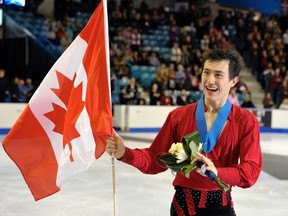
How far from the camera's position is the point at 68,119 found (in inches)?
115

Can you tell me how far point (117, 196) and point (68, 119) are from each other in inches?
120

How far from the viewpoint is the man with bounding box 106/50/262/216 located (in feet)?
7.87

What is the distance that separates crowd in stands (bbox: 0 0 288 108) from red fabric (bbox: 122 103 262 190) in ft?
37.3

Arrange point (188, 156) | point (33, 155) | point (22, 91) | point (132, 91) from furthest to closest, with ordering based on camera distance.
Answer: point (132, 91)
point (22, 91)
point (33, 155)
point (188, 156)

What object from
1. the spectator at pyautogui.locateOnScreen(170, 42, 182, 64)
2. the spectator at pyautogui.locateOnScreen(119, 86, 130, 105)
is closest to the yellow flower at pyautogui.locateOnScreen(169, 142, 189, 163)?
the spectator at pyautogui.locateOnScreen(119, 86, 130, 105)

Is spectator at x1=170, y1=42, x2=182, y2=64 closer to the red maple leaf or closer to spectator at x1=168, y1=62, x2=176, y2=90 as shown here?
spectator at x1=168, y1=62, x2=176, y2=90

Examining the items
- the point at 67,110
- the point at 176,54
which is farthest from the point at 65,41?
the point at 67,110

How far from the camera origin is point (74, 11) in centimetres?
1902

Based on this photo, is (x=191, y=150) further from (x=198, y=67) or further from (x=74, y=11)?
(x=74, y=11)

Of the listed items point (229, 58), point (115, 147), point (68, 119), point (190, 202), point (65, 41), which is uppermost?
point (65, 41)

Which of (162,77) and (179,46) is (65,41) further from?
(179,46)

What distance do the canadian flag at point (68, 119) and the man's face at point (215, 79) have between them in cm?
68

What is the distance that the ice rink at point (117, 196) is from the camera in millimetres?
5148

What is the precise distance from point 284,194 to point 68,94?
13.3 ft
